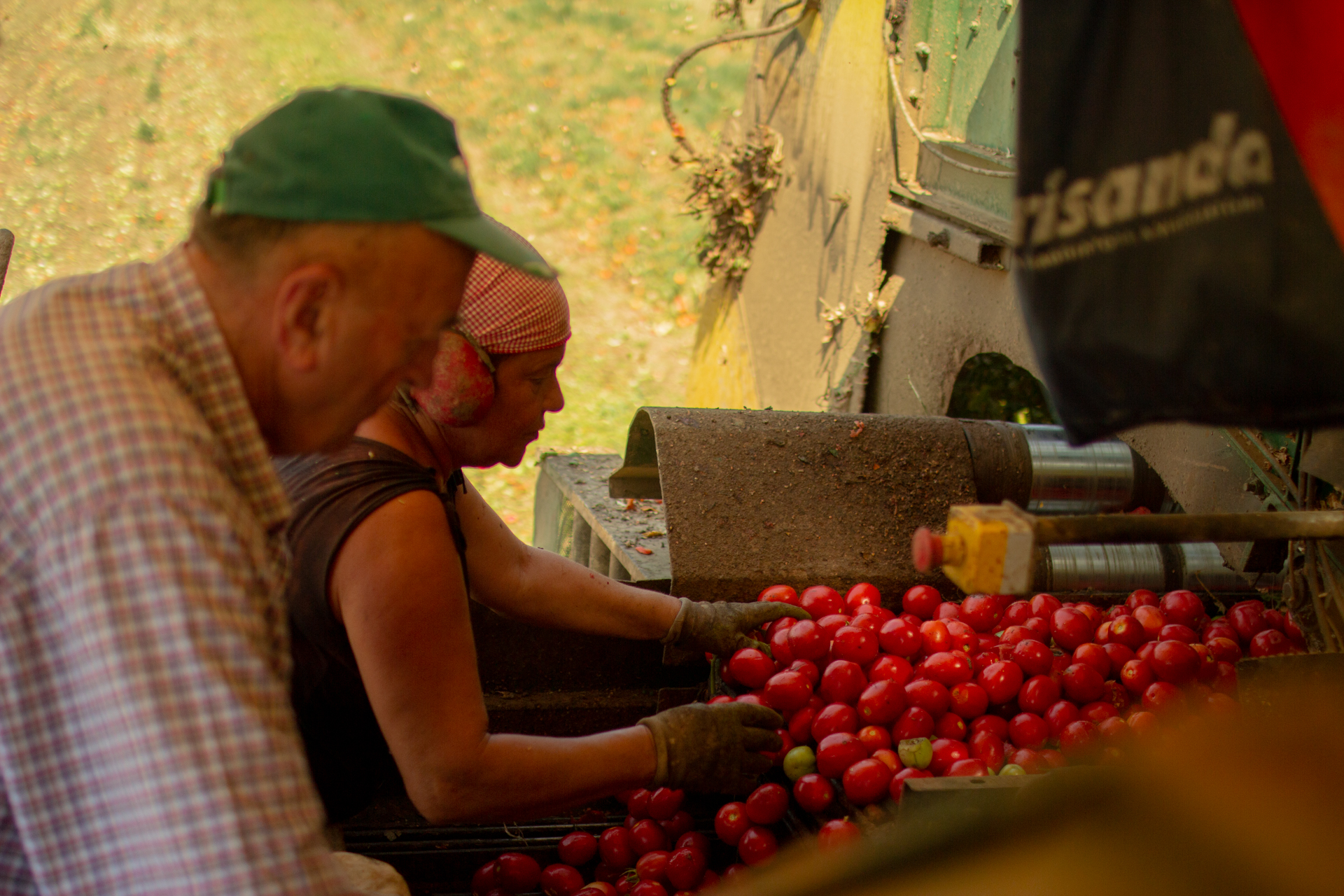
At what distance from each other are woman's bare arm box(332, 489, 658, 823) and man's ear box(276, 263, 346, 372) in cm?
73

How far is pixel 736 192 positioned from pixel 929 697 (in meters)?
5.02

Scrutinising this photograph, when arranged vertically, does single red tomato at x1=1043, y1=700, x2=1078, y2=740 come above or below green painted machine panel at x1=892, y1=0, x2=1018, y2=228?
below

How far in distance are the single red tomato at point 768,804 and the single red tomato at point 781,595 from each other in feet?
1.95

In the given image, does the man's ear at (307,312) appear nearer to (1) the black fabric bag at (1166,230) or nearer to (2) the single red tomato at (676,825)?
(1) the black fabric bag at (1166,230)

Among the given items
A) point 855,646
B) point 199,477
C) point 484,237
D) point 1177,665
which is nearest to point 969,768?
point 855,646

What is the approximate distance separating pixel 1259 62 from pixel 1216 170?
12cm

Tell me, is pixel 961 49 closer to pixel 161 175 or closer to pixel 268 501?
pixel 268 501

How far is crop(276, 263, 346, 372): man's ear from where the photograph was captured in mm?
1151

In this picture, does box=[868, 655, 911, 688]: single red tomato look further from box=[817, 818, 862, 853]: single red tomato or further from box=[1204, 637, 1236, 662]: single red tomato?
box=[1204, 637, 1236, 662]: single red tomato

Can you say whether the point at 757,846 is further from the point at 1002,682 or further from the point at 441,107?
the point at 441,107

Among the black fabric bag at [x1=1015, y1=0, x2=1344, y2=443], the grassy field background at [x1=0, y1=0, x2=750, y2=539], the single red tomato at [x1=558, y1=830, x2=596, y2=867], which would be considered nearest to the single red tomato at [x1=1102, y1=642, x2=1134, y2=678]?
the single red tomato at [x1=558, y1=830, x2=596, y2=867]

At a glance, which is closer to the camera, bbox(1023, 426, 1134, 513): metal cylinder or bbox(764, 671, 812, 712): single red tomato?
bbox(764, 671, 812, 712): single red tomato

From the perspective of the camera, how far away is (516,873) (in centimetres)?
255

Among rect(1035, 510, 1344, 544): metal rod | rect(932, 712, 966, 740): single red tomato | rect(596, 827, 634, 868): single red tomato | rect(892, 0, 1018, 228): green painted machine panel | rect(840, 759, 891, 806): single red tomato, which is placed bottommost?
rect(596, 827, 634, 868): single red tomato
